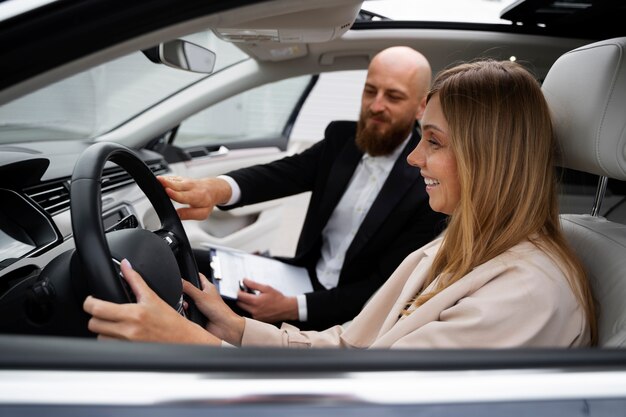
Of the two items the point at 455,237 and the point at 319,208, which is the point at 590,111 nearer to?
the point at 455,237

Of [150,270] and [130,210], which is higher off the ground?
[150,270]

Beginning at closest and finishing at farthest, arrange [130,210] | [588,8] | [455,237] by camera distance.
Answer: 1. [455,237]
2. [588,8]
3. [130,210]

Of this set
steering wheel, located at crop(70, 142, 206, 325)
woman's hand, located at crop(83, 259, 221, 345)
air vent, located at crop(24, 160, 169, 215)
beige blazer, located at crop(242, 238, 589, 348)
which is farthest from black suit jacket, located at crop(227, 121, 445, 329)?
woman's hand, located at crop(83, 259, 221, 345)

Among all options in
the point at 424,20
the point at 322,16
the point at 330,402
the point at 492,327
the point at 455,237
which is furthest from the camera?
the point at 424,20

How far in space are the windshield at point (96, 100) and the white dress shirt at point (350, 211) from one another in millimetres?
700

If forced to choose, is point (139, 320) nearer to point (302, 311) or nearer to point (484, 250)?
point (484, 250)

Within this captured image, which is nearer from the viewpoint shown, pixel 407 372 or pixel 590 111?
pixel 407 372

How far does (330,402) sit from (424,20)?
1851mm

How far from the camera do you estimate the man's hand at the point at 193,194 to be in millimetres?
1725

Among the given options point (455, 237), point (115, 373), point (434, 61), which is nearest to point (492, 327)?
point (455, 237)

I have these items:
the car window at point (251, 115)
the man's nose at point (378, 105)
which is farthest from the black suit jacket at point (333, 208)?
the car window at point (251, 115)

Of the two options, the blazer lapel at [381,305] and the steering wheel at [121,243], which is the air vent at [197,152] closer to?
the steering wheel at [121,243]

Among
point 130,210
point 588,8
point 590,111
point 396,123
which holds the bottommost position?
point 130,210

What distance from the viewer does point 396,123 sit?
87.7 inches
